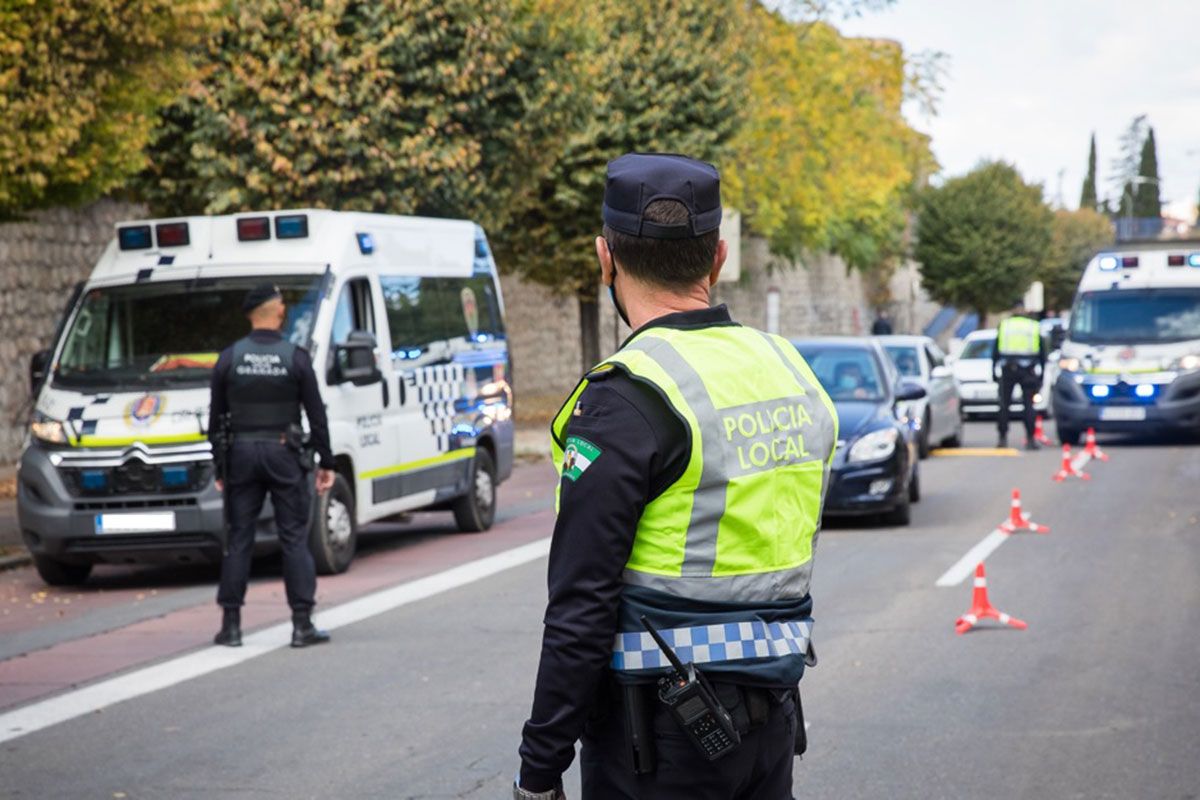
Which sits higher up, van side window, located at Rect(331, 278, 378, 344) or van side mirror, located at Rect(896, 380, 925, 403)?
van side window, located at Rect(331, 278, 378, 344)

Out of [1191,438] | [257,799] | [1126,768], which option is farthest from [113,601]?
[1191,438]

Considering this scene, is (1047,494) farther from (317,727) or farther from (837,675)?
(317,727)

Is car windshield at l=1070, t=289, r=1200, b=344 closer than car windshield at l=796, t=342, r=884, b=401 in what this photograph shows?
No

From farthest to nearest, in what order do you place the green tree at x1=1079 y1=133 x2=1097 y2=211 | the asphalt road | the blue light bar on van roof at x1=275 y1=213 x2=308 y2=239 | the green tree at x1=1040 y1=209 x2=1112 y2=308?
the green tree at x1=1079 y1=133 x2=1097 y2=211
the green tree at x1=1040 y1=209 x2=1112 y2=308
the blue light bar on van roof at x1=275 y1=213 x2=308 y2=239
the asphalt road

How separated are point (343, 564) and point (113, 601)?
164 cm

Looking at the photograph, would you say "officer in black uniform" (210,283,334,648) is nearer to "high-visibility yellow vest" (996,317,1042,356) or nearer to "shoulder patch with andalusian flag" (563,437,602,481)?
"shoulder patch with andalusian flag" (563,437,602,481)

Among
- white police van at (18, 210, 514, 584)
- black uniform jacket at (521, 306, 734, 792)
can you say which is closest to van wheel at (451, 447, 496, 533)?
white police van at (18, 210, 514, 584)

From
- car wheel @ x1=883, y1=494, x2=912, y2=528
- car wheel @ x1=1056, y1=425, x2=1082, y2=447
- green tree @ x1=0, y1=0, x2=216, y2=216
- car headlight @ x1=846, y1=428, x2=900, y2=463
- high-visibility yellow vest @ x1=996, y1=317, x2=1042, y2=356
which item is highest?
green tree @ x1=0, y1=0, x2=216, y2=216

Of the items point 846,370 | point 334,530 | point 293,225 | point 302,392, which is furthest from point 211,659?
point 846,370

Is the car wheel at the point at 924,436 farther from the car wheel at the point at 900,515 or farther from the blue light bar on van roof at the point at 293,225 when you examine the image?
the blue light bar on van roof at the point at 293,225

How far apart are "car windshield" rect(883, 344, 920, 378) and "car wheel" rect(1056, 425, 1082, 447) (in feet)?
7.53

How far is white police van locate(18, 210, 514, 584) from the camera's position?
38.9 feet

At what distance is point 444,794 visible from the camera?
6.38m

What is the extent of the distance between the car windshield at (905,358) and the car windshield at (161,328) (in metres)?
12.4
